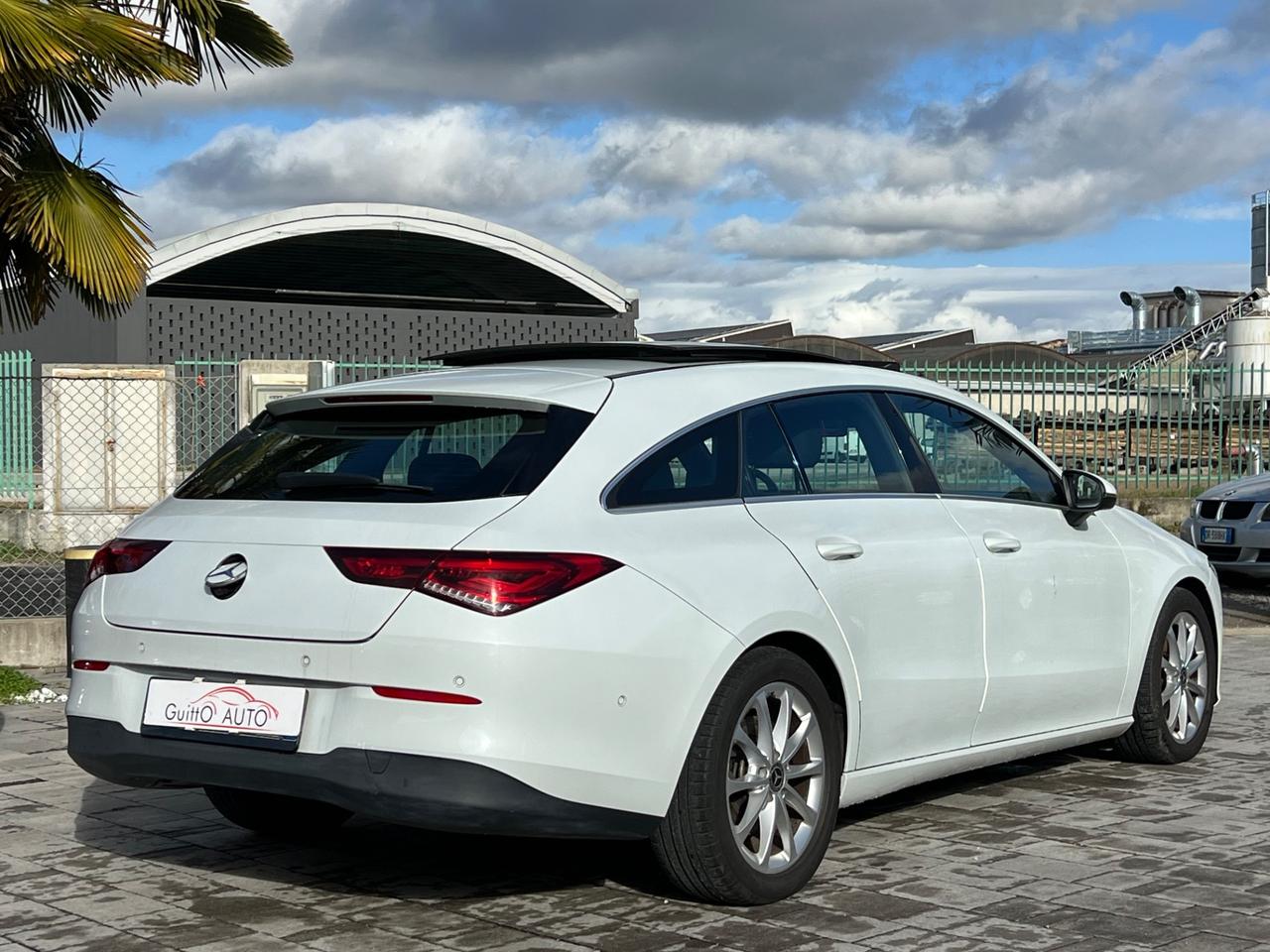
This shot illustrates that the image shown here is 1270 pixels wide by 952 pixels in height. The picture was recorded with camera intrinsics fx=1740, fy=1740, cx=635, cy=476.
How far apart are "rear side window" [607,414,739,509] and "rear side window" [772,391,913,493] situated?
1.07ft

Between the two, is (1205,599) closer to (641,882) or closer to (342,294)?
(641,882)

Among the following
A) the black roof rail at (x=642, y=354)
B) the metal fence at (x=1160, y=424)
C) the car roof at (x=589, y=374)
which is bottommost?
the car roof at (x=589, y=374)

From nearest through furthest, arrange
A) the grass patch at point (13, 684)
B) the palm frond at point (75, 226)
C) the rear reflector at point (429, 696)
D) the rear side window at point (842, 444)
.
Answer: the rear reflector at point (429, 696) → the rear side window at point (842, 444) → the grass patch at point (13, 684) → the palm frond at point (75, 226)

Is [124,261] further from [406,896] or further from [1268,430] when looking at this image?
[1268,430]

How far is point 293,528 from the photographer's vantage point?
16.0 ft

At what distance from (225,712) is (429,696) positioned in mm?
687

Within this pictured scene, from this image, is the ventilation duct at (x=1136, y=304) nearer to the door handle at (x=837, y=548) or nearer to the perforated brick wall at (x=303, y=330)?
the perforated brick wall at (x=303, y=330)

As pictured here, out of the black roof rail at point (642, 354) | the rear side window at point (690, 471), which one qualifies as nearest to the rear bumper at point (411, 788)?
the rear side window at point (690, 471)

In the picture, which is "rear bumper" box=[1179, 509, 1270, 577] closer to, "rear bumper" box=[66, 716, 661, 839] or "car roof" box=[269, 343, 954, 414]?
"car roof" box=[269, 343, 954, 414]

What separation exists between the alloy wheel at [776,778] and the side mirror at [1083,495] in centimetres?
195

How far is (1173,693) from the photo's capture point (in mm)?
7297

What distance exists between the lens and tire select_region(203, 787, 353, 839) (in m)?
6.04

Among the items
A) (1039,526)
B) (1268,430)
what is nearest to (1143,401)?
(1268,430)

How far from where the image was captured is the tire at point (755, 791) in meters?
4.88
